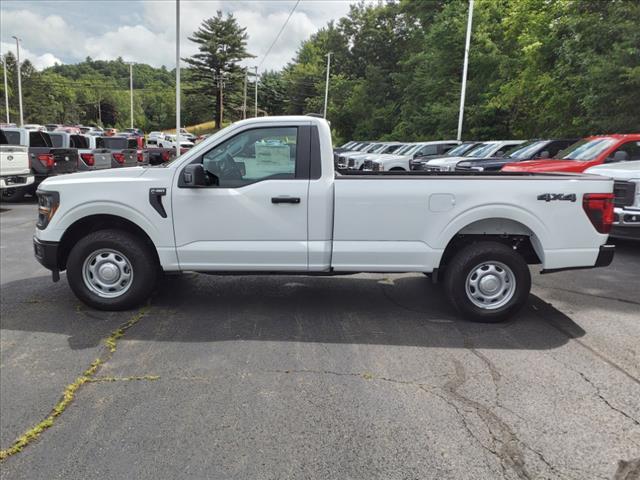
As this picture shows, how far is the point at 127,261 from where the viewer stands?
525 centimetres

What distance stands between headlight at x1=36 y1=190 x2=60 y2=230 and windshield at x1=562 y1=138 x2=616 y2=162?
9.20 m

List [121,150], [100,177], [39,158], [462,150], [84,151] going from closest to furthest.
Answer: [100,177]
[39,158]
[84,151]
[121,150]
[462,150]

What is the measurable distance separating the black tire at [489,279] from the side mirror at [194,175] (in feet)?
8.20

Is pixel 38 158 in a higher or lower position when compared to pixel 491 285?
higher

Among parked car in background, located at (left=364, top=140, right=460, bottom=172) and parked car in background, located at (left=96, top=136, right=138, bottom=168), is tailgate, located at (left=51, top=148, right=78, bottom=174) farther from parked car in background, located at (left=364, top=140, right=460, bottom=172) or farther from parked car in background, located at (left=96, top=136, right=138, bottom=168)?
parked car in background, located at (left=364, top=140, right=460, bottom=172)

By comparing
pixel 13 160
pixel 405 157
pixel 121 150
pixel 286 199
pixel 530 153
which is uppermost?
pixel 530 153

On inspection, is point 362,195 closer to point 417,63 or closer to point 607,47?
point 607,47

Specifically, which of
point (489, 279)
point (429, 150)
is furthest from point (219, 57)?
point (489, 279)

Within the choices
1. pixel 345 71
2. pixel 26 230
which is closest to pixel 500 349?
pixel 26 230

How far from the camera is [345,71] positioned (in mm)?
64625

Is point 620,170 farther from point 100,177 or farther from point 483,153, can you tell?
point 483,153

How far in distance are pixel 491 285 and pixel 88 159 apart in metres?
13.9

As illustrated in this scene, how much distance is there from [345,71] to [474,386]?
6455 cm

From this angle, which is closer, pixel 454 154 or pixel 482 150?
pixel 482 150
